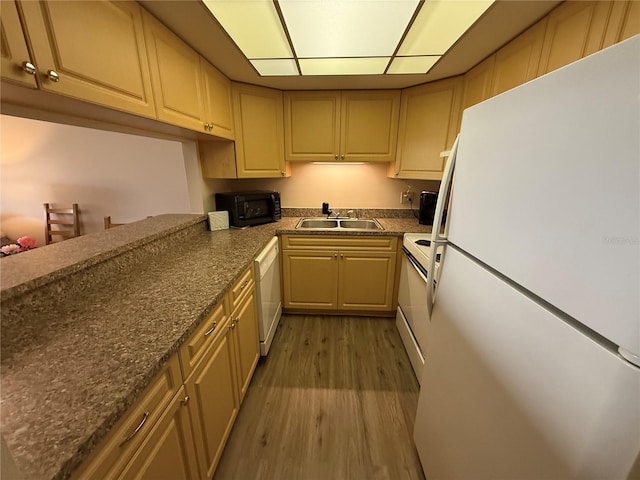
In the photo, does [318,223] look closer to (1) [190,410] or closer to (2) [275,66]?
(2) [275,66]

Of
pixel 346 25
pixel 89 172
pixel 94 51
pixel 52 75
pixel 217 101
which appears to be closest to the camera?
pixel 52 75

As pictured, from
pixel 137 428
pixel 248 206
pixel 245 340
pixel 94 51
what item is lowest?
pixel 245 340

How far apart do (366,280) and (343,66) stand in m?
1.75

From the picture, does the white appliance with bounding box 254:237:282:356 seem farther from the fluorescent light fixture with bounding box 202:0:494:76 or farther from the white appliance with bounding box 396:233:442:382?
the fluorescent light fixture with bounding box 202:0:494:76

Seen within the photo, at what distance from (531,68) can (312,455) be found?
91.6 inches

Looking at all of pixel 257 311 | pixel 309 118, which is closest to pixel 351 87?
pixel 309 118

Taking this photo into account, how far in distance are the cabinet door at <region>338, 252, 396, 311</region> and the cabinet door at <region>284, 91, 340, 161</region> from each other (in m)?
1.02

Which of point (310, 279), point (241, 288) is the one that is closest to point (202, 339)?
point (241, 288)

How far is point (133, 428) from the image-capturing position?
639 millimetres

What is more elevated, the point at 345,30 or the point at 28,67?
the point at 345,30

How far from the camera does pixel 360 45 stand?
149 cm

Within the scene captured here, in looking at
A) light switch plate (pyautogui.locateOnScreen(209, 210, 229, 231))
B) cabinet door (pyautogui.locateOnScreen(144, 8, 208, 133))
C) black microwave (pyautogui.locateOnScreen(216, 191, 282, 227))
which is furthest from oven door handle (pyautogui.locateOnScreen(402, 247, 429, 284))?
cabinet door (pyautogui.locateOnScreen(144, 8, 208, 133))

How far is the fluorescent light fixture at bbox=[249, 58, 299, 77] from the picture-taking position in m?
1.72

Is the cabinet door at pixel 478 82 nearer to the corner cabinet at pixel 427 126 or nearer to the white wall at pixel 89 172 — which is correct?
the corner cabinet at pixel 427 126
